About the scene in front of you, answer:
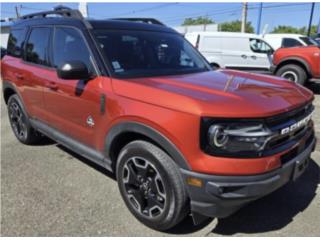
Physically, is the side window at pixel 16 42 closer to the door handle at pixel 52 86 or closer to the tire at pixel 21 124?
the tire at pixel 21 124

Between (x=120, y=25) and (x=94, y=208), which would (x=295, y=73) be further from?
(x=94, y=208)

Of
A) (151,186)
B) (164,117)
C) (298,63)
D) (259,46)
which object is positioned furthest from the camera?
(259,46)

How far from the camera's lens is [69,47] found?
351cm

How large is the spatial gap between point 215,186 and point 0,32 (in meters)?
45.5

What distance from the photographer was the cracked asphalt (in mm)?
2783

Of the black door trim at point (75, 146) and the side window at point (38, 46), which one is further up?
the side window at point (38, 46)

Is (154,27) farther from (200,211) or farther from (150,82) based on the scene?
(200,211)

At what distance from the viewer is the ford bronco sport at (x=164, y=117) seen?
7.20 ft

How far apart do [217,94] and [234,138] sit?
0.43 metres

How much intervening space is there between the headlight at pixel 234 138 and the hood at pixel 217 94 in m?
0.08

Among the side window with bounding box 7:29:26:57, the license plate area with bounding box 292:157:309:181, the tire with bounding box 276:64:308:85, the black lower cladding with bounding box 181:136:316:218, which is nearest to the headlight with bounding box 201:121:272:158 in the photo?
the black lower cladding with bounding box 181:136:316:218

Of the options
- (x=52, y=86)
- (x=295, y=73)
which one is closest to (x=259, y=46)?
(x=295, y=73)

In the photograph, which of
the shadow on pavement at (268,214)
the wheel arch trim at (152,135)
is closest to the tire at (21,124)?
the wheel arch trim at (152,135)

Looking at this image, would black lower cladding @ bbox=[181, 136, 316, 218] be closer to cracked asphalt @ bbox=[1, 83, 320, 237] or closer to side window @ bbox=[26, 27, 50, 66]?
cracked asphalt @ bbox=[1, 83, 320, 237]
